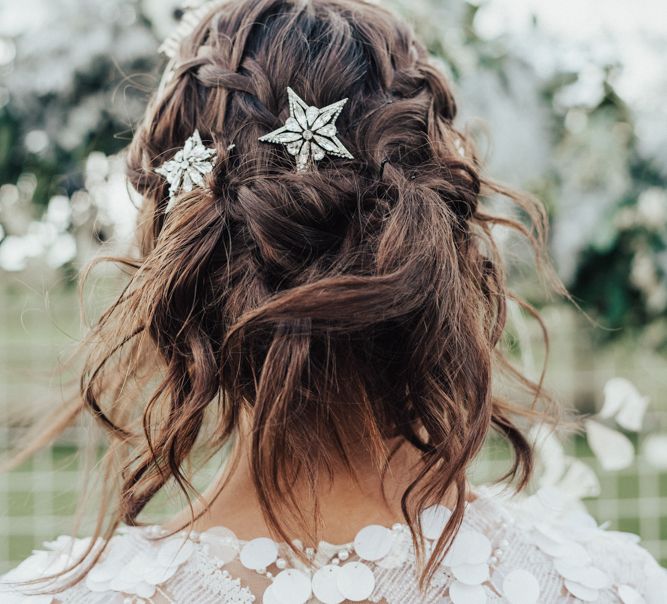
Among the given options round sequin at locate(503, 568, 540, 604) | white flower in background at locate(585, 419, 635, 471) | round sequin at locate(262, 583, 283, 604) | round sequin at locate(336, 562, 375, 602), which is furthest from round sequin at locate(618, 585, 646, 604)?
white flower in background at locate(585, 419, 635, 471)

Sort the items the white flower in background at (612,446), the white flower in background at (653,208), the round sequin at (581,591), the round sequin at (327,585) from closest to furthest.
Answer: the round sequin at (327,585) → the round sequin at (581,591) → the white flower in background at (612,446) → the white flower in background at (653,208)

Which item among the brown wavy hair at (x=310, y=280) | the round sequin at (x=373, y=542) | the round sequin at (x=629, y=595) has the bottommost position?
the round sequin at (x=629, y=595)

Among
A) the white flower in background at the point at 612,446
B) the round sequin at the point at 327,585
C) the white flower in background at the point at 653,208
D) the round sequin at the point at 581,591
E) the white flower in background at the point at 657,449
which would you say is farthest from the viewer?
the white flower in background at the point at 657,449

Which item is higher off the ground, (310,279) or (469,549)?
(310,279)

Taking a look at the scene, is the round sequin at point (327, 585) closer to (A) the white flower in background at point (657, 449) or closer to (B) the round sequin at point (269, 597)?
(B) the round sequin at point (269, 597)

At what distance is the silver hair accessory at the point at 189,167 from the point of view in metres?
1.09

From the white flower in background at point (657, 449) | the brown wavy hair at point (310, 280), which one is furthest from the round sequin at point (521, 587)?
the white flower in background at point (657, 449)

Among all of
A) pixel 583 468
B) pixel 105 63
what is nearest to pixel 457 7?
pixel 105 63

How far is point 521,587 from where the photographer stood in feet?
3.52

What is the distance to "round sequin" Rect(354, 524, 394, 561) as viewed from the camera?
1.04 meters

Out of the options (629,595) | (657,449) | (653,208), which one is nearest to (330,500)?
(629,595)

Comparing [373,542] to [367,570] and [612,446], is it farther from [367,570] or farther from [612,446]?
[612,446]

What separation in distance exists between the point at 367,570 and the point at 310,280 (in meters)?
0.39

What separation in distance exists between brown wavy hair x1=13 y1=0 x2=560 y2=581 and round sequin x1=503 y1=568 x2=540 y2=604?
0.11 meters
